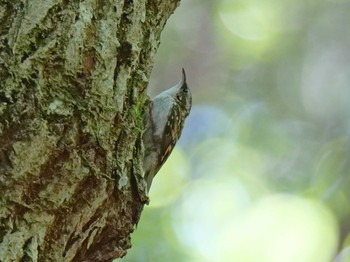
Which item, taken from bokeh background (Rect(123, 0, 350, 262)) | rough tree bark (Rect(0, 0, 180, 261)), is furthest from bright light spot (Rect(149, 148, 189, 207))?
rough tree bark (Rect(0, 0, 180, 261))

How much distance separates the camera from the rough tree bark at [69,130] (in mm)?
1228

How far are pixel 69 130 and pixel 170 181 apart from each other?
389 cm

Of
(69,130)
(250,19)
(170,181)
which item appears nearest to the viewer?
(69,130)

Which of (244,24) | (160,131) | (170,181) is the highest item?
(244,24)

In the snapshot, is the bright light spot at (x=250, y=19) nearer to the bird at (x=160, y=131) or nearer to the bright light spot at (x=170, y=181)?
the bright light spot at (x=170, y=181)

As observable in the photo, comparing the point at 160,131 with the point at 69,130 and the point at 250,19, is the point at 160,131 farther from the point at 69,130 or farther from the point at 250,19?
the point at 250,19

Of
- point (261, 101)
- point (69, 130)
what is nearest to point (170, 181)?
point (261, 101)

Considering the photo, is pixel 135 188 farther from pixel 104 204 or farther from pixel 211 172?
pixel 211 172

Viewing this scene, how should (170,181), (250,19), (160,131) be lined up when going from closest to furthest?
(160,131)
(170,181)
(250,19)

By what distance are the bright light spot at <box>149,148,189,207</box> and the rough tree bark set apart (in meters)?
3.41

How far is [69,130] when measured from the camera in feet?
4.26

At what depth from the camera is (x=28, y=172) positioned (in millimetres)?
1231

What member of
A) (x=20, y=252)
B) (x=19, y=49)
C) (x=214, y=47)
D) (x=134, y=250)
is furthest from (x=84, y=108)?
(x=214, y=47)

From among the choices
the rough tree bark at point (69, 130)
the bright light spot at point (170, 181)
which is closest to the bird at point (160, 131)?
the rough tree bark at point (69, 130)
